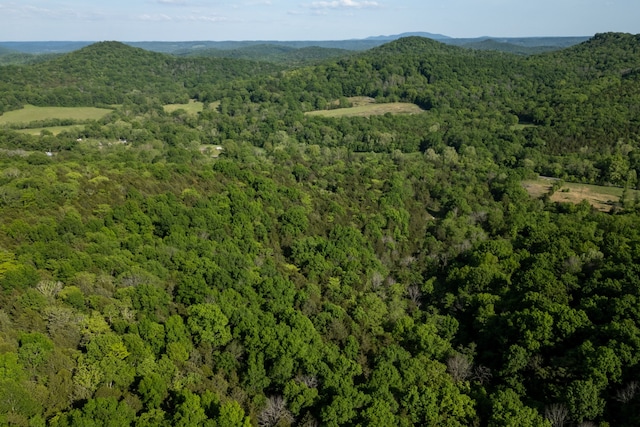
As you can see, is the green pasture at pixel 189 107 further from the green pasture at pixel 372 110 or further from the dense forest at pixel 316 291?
the dense forest at pixel 316 291

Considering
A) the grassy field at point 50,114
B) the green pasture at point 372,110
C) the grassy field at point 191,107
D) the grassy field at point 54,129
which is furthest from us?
the grassy field at point 191,107

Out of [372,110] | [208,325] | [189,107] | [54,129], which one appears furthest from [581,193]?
[189,107]

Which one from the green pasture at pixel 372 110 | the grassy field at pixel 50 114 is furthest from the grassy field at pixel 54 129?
the green pasture at pixel 372 110

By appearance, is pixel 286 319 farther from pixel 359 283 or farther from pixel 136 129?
Answer: pixel 136 129

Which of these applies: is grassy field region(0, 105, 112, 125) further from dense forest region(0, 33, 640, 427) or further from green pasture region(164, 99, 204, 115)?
dense forest region(0, 33, 640, 427)

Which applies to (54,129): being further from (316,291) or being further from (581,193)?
(581,193)

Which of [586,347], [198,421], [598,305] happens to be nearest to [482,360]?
Answer: [586,347]

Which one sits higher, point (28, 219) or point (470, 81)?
point (470, 81)
